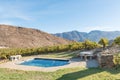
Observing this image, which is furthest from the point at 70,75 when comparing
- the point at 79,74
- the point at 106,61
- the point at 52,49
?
the point at 52,49

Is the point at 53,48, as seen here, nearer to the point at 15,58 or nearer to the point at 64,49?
the point at 64,49

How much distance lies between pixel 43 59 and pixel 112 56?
10184 millimetres

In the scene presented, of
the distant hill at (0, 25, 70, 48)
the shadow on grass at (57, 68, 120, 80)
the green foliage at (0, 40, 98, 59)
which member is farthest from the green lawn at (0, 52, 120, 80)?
the distant hill at (0, 25, 70, 48)

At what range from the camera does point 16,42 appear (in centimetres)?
5006

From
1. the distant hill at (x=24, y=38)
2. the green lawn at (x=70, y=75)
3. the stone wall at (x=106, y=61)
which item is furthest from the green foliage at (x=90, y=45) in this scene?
the distant hill at (x=24, y=38)

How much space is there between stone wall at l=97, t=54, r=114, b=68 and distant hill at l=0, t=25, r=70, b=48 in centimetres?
3377

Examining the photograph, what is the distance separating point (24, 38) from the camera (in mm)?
53500

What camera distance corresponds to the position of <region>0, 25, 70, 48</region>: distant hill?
4988 cm

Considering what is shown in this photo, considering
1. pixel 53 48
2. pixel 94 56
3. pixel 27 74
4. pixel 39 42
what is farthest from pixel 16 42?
pixel 27 74

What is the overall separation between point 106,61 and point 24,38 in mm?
39372

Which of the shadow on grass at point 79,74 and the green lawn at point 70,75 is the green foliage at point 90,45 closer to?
the green lawn at point 70,75

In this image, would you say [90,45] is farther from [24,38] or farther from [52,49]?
[24,38]

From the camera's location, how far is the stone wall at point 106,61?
1580 cm

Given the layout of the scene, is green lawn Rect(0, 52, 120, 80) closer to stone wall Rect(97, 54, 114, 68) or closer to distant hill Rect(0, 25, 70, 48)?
stone wall Rect(97, 54, 114, 68)
